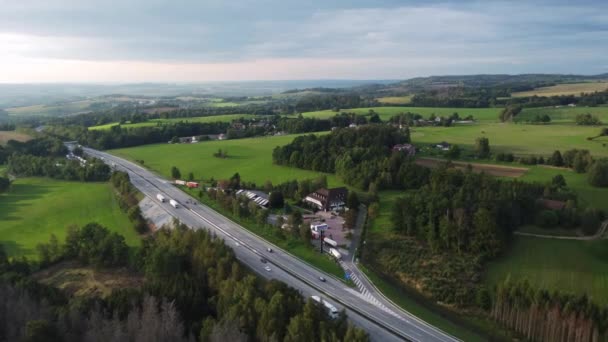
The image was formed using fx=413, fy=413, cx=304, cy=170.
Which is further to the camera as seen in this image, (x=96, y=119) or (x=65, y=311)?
Answer: (x=96, y=119)

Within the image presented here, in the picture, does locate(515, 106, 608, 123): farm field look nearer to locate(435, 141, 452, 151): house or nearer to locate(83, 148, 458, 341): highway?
locate(435, 141, 452, 151): house

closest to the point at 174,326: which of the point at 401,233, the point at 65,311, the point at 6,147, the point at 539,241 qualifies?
the point at 65,311

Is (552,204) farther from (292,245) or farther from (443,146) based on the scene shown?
(443,146)

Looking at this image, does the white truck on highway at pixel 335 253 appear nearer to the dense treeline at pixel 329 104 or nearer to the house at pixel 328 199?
the house at pixel 328 199

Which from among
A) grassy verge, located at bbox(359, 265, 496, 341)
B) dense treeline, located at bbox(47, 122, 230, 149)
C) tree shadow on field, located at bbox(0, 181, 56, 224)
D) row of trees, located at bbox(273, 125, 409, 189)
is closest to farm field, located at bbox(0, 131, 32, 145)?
dense treeline, located at bbox(47, 122, 230, 149)

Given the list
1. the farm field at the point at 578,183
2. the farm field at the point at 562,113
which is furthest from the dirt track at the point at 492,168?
the farm field at the point at 562,113

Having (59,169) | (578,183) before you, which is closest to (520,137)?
(578,183)

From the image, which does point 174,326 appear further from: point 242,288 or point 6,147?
point 6,147
